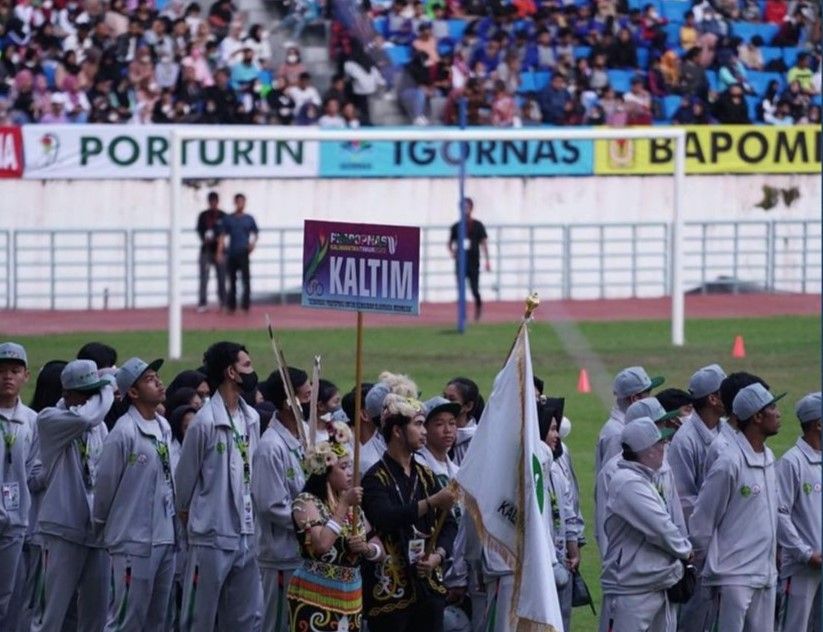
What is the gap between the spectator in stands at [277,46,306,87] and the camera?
31.8 meters

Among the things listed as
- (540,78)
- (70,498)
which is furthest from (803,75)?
(70,498)

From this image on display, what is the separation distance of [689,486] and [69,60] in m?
20.3

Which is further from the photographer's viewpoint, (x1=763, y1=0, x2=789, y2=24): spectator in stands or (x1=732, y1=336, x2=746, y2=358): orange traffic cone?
(x1=763, y1=0, x2=789, y2=24): spectator in stands

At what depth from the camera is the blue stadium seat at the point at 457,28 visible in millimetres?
34562

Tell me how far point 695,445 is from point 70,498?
3540mm

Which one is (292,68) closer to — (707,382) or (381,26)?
(381,26)

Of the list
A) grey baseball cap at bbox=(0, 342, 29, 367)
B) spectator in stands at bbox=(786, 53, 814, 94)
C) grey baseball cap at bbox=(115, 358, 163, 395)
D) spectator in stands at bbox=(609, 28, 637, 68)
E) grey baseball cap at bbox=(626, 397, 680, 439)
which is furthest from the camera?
spectator in stands at bbox=(786, 53, 814, 94)

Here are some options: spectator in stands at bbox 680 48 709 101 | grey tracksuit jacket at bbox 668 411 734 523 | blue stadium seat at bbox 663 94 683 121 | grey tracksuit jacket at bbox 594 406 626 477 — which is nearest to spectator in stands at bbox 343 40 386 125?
blue stadium seat at bbox 663 94 683 121

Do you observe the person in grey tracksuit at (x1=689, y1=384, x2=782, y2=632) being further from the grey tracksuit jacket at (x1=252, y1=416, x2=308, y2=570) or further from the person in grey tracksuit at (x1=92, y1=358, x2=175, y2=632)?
the person in grey tracksuit at (x1=92, y1=358, x2=175, y2=632)

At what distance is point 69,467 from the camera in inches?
444

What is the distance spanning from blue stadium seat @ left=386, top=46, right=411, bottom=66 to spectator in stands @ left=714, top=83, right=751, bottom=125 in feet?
17.3

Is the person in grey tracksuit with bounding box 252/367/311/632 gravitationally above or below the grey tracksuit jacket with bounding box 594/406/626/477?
below

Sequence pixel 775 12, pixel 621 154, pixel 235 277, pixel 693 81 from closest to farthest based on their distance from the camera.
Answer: pixel 235 277
pixel 621 154
pixel 693 81
pixel 775 12

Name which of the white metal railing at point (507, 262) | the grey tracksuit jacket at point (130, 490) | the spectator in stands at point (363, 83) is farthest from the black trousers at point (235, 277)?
the grey tracksuit jacket at point (130, 490)
